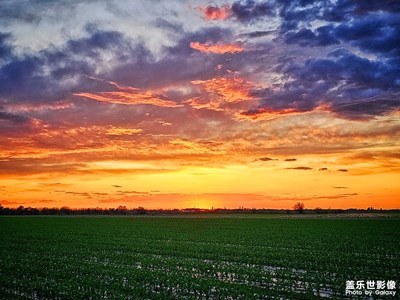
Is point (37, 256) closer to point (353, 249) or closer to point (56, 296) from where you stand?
point (56, 296)

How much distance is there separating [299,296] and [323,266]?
7984 mm

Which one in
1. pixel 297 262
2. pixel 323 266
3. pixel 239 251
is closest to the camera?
pixel 323 266

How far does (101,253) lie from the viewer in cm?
2962

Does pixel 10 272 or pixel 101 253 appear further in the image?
pixel 101 253

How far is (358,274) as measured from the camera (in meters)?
20.1

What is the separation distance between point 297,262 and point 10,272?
682 inches

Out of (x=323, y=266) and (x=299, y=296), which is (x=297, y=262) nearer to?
(x=323, y=266)

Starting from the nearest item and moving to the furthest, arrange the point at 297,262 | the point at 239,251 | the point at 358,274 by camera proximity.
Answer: the point at 358,274 → the point at 297,262 → the point at 239,251

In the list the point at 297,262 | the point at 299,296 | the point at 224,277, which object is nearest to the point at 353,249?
the point at 297,262

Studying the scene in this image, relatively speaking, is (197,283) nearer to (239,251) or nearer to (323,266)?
(323,266)

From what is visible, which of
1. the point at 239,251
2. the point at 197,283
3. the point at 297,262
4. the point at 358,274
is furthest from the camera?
the point at 239,251

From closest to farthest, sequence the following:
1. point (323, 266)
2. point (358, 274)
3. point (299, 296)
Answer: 1. point (299, 296)
2. point (358, 274)
3. point (323, 266)

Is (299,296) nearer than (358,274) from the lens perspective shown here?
Yes

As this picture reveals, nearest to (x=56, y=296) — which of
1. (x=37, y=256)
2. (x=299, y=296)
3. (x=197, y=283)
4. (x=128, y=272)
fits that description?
(x=128, y=272)
